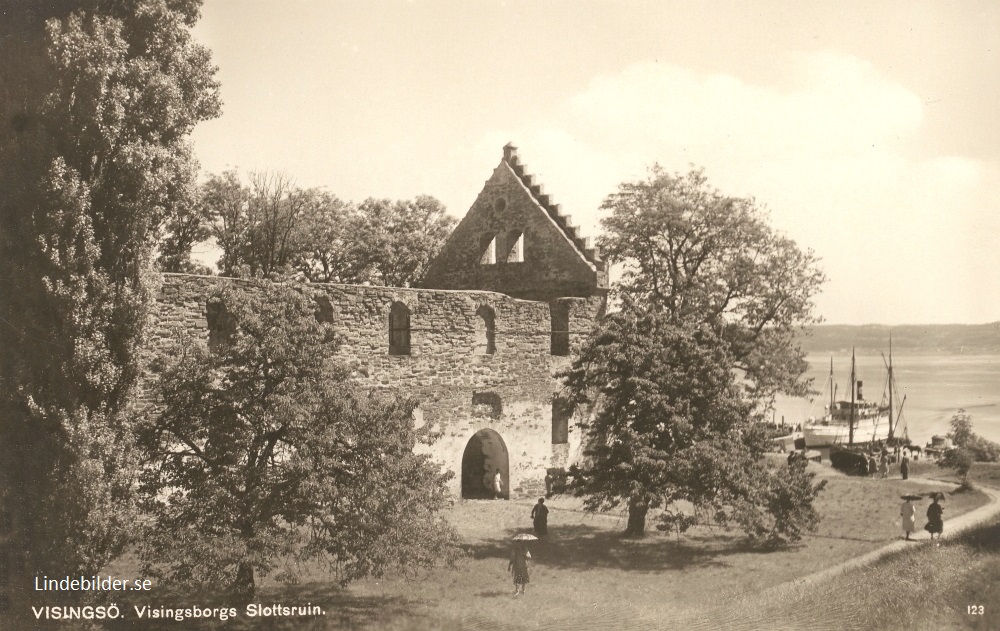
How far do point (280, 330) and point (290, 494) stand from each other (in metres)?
2.65

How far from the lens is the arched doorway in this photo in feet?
96.1

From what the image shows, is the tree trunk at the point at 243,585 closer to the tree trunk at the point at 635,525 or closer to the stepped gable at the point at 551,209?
the tree trunk at the point at 635,525

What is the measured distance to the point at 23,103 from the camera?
15.2 m

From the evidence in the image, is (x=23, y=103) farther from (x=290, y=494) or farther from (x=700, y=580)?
(x=700, y=580)

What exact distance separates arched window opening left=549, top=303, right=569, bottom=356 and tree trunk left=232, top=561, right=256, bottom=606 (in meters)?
15.5

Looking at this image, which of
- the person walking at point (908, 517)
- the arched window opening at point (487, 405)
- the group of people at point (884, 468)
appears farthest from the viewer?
the group of people at point (884, 468)

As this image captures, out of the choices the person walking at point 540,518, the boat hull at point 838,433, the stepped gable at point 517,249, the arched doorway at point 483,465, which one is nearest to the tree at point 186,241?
the stepped gable at point 517,249

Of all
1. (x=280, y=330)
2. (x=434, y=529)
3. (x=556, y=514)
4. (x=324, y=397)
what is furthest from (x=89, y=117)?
(x=556, y=514)

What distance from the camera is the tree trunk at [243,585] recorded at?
15.8 meters

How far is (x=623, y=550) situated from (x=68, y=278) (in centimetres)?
1396

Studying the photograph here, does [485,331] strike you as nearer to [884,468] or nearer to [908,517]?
[908,517]

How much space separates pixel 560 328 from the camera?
30406mm

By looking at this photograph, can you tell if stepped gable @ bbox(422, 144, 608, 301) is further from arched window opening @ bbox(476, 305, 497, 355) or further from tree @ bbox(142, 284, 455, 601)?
tree @ bbox(142, 284, 455, 601)

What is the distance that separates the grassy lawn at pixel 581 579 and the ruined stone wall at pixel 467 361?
1938 millimetres
